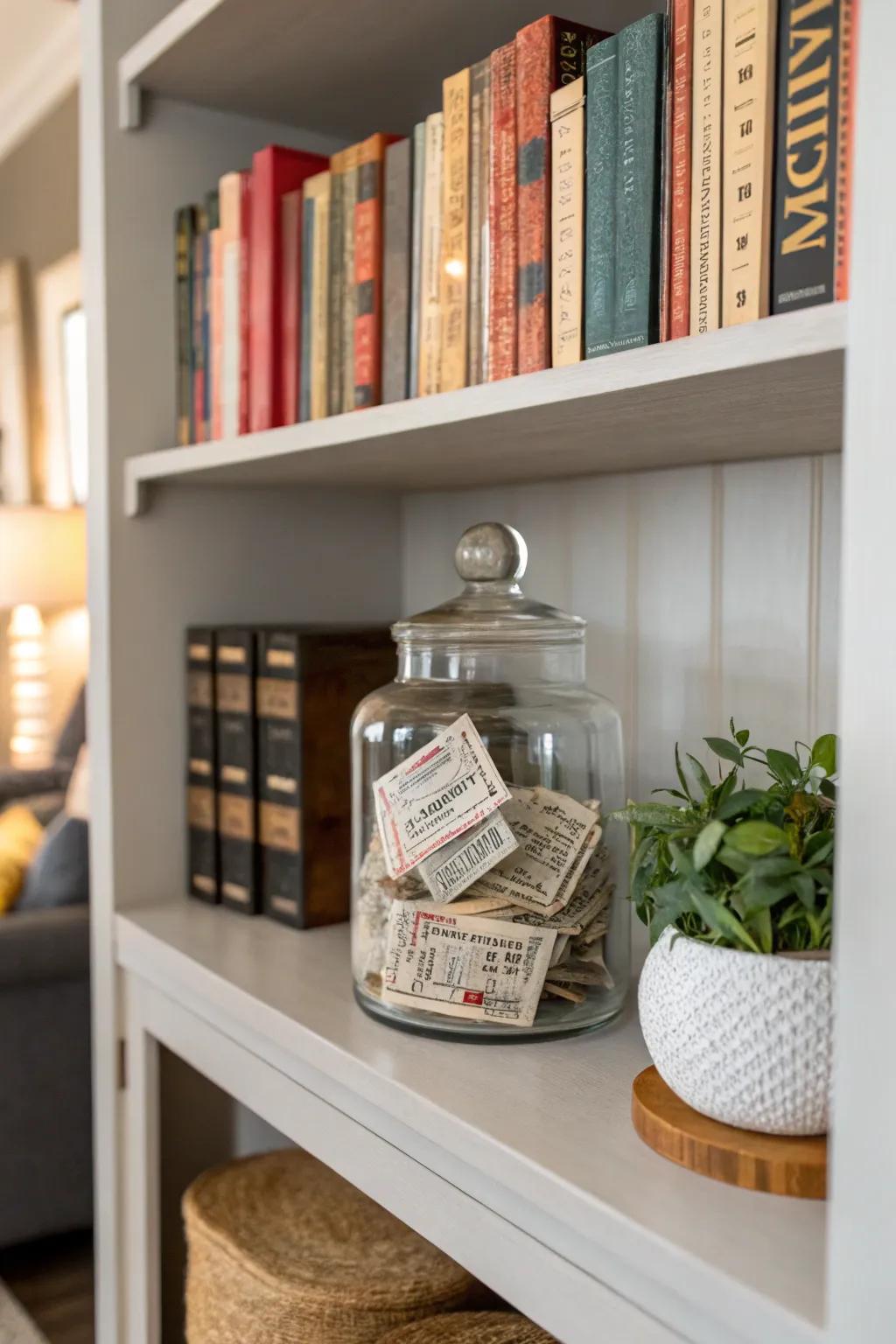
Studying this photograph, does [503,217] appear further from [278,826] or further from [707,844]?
[278,826]

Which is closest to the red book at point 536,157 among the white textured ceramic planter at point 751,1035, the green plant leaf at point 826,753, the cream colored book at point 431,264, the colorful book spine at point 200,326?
the cream colored book at point 431,264

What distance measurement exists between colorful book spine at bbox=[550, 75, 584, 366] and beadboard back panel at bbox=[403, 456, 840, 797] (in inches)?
11.0

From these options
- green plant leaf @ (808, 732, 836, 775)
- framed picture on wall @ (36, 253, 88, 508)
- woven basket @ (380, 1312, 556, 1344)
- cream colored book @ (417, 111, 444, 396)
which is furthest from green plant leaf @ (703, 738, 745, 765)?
framed picture on wall @ (36, 253, 88, 508)

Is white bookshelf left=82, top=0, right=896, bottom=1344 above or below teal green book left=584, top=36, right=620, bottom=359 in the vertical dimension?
below

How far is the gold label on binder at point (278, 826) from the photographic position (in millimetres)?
1274

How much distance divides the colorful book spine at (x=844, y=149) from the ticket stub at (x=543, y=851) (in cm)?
44

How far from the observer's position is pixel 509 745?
100cm

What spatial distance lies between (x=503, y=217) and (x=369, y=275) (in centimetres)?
21

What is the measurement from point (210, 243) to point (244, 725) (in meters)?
0.51

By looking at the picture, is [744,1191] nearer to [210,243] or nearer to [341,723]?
[341,723]

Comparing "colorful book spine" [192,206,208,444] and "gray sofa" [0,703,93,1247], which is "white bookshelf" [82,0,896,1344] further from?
"gray sofa" [0,703,93,1247]

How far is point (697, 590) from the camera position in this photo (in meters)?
1.12

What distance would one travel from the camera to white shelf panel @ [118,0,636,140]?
1.06 m

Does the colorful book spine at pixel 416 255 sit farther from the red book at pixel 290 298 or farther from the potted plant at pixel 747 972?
the potted plant at pixel 747 972
